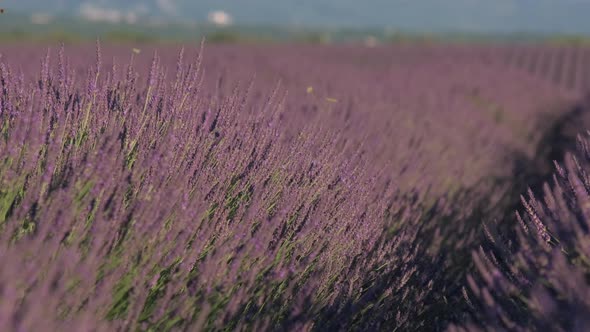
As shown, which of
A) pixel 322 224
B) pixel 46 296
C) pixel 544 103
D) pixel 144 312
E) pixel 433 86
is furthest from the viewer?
pixel 544 103

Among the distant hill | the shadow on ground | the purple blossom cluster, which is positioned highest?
the purple blossom cluster

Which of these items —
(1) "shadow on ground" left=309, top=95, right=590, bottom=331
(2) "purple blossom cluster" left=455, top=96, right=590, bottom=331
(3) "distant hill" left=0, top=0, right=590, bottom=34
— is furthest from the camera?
(3) "distant hill" left=0, top=0, right=590, bottom=34

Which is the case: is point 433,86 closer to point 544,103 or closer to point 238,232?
point 544,103

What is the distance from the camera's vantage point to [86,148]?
5.58 ft

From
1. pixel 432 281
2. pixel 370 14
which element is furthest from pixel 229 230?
pixel 370 14

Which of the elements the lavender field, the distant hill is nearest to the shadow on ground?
the lavender field

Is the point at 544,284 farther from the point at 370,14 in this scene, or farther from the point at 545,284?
the point at 370,14

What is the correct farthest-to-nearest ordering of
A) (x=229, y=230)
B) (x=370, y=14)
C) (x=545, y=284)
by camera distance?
(x=370, y=14) < (x=229, y=230) < (x=545, y=284)

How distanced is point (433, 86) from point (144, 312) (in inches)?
202

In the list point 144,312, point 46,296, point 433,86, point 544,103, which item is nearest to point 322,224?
point 144,312

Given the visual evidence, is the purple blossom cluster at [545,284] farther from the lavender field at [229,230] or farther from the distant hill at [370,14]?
the distant hill at [370,14]

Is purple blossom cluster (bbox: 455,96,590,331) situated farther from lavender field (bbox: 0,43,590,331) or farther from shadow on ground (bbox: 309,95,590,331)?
shadow on ground (bbox: 309,95,590,331)

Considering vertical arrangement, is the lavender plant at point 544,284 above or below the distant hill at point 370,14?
above

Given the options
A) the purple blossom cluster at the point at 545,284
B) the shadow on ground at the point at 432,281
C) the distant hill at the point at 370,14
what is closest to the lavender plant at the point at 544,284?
the purple blossom cluster at the point at 545,284
